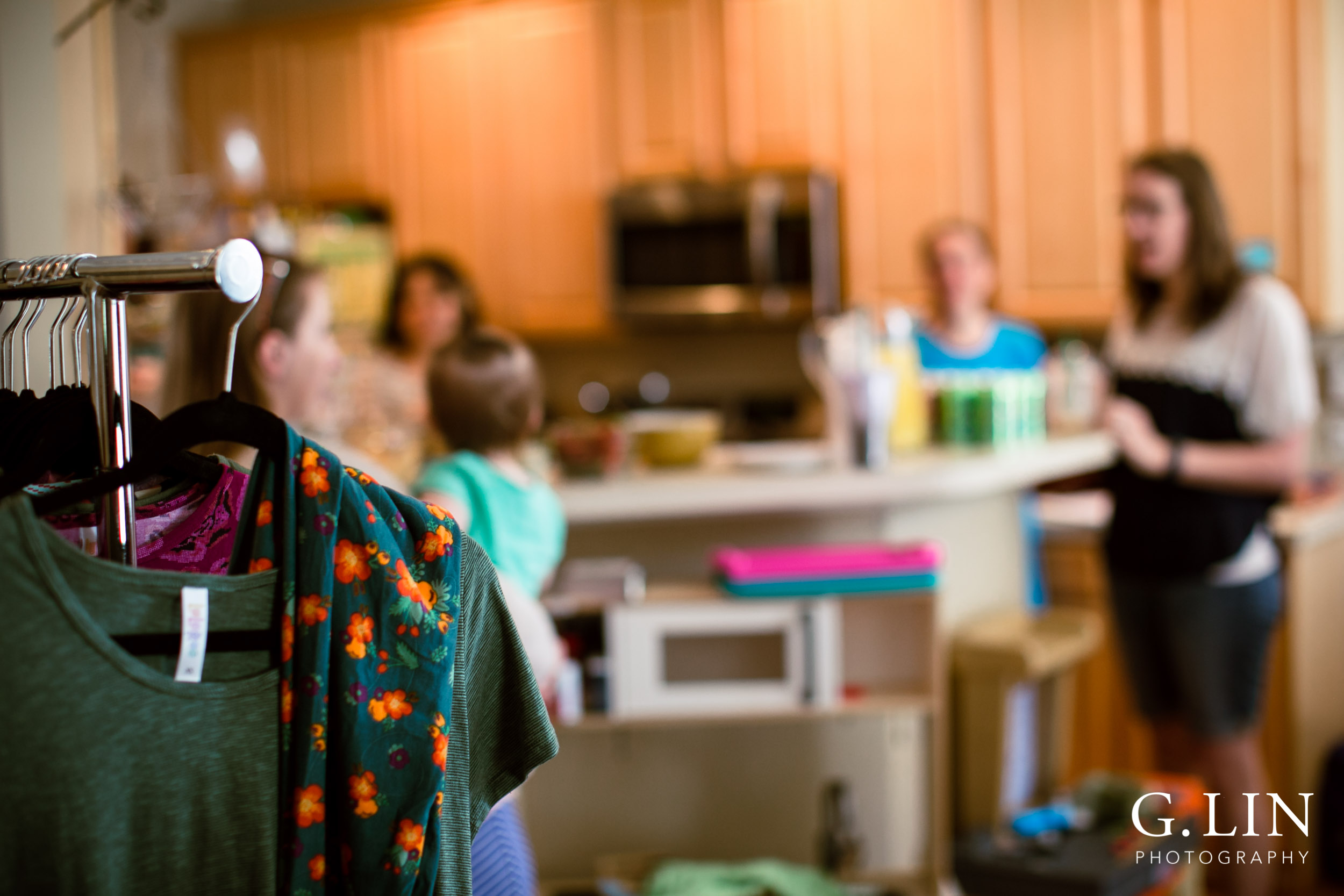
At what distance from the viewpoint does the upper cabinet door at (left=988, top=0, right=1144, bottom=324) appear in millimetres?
3721

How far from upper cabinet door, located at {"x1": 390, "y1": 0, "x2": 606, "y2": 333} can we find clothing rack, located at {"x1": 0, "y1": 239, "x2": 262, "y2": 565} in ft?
11.7

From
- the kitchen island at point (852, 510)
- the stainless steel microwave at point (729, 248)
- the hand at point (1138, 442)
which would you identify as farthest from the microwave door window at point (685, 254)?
the hand at point (1138, 442)

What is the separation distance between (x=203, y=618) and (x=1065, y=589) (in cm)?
303

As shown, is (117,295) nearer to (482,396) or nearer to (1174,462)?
(482,396)

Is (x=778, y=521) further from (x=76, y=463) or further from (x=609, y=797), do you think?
(x=76, y=463)

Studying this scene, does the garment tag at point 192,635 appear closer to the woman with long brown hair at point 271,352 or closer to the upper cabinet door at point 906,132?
the woman with long brown hair at point 271,352

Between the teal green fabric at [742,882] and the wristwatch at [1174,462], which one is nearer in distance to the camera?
the teal green fabric at [742,882]

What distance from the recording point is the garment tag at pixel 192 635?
68 cm

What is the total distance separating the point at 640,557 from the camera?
2.26 m

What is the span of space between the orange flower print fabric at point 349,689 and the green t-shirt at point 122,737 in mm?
17

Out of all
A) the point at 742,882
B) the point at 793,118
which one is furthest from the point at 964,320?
the point at 742,882

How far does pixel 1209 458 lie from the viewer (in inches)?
92.2

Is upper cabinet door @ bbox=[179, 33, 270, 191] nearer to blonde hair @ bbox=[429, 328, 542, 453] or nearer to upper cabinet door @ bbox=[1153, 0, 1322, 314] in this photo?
upper cabinet door @ bbox=[1153, 0, 1322, 314]

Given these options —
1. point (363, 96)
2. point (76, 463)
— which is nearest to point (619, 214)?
point (363, 96)
